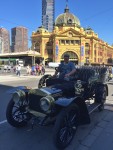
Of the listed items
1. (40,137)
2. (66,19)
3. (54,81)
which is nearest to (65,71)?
(54,81)

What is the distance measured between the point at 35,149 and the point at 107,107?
4.69m

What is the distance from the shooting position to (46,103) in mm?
4957

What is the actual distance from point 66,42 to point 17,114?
329 ft

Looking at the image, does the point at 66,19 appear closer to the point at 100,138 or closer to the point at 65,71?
the point at 65,71

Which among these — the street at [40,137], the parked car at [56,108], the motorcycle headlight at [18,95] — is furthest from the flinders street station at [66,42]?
the motorcycle headlight at [18,95]

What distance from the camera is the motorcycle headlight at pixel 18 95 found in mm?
5586

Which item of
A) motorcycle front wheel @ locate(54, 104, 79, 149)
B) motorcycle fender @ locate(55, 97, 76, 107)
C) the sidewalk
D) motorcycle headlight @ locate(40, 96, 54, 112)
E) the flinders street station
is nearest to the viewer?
motorcycle front wheel @ locate(54, 104, 79, 149)


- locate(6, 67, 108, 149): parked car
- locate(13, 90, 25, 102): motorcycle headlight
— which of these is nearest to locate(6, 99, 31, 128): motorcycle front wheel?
A: locate(6, 67, 108, 149): parked car

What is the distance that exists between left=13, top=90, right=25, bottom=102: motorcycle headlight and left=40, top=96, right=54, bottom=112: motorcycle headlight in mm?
764

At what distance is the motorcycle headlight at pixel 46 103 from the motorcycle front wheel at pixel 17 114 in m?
0.85

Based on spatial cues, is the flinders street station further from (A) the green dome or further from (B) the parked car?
(B) the parked car

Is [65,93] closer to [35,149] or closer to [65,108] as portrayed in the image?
[65,108]

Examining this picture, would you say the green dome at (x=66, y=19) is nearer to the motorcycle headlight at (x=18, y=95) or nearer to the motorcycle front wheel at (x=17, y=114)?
the motorcycle front wheel at (x=17, y=114)

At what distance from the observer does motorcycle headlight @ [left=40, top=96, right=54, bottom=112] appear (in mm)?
4910
